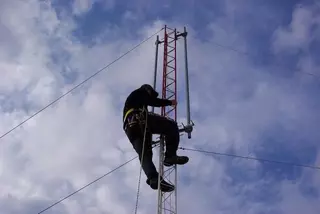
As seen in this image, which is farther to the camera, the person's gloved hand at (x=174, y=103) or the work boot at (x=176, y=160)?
the person's gloved hand at (x=174, y=103)

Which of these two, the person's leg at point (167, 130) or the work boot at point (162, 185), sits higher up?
the person's leg at point (167, 130)

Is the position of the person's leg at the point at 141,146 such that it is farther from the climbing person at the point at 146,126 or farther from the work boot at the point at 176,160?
the work boot at the point at 176,160

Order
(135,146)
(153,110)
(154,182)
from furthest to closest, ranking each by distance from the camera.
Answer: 1. (153,110)
2. (135,146)
3. (154,182)

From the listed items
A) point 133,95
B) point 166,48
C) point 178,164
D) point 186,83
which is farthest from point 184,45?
point 178,164

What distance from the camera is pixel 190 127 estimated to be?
56.4 feet

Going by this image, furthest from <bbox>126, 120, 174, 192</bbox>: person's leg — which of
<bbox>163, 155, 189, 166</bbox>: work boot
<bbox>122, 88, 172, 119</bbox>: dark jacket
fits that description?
<bbox>122, 88, 172, 119</bbox>: dark jacket

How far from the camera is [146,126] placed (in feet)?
54.2

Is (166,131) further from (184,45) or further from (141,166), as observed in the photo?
(184,45)

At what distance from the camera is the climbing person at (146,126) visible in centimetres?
1653

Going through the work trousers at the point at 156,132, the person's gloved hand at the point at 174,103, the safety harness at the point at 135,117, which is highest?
the person's gloved hand at the point at 174,103

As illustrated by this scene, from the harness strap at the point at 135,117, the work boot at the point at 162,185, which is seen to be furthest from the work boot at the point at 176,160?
the harness strap at the point at 135,117

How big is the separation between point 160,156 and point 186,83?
12.3ft

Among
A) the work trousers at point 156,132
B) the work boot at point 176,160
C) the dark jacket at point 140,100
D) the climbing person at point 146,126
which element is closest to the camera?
the work boot at point 176,160

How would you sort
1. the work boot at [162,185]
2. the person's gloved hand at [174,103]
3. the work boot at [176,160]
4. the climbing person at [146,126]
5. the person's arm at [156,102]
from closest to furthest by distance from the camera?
the work boot at [162,185] → the work boot at [176,160] → the climbing person at [146,126] → the person's arm at [156,102] → the person's gloved hand at [174,103]
